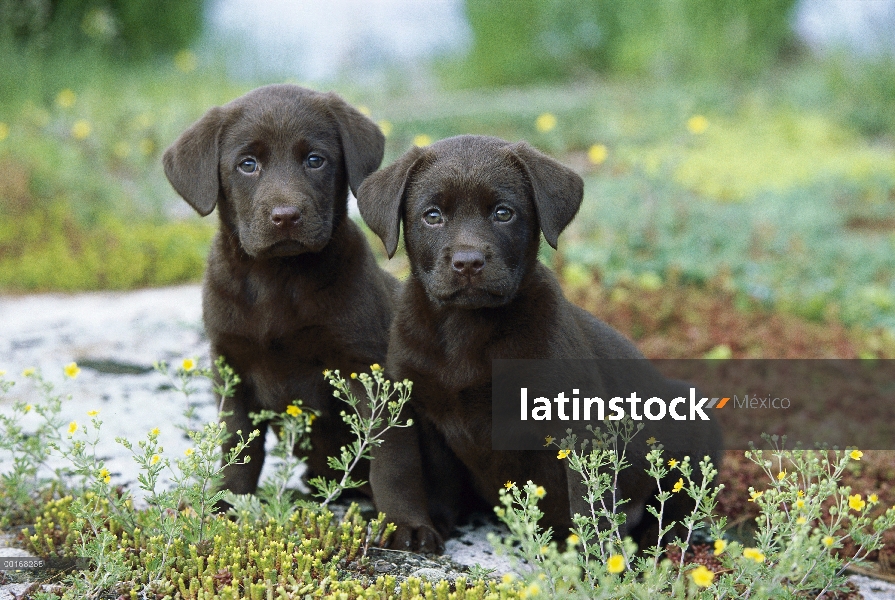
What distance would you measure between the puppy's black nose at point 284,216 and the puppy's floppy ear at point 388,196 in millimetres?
266

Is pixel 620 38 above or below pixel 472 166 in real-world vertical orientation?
above

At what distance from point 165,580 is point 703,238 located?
233 inches

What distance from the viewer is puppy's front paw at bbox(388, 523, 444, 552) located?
377cm

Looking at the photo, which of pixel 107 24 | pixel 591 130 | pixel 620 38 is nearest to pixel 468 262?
pixel 591 130

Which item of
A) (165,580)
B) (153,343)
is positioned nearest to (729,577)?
(165,580)

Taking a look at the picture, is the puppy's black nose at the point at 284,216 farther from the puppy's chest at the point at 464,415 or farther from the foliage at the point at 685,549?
the foliage at the point at 685,549

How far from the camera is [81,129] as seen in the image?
9562 millimetres

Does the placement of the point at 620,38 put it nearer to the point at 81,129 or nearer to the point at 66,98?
the point at 66,98

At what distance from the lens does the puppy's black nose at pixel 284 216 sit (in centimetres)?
369

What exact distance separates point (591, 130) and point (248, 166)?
8.62 meters

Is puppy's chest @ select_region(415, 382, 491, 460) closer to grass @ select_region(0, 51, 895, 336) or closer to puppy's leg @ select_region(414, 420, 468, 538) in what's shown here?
puppy's leg @ select_region(414, 420, 468, 538)

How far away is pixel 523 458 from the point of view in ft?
12.2

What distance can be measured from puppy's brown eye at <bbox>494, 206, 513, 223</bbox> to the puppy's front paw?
1284 mm

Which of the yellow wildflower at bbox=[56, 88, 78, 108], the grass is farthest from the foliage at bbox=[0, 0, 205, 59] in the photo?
the yellow wildflower at bbox=[56, 88, 78, 108]
